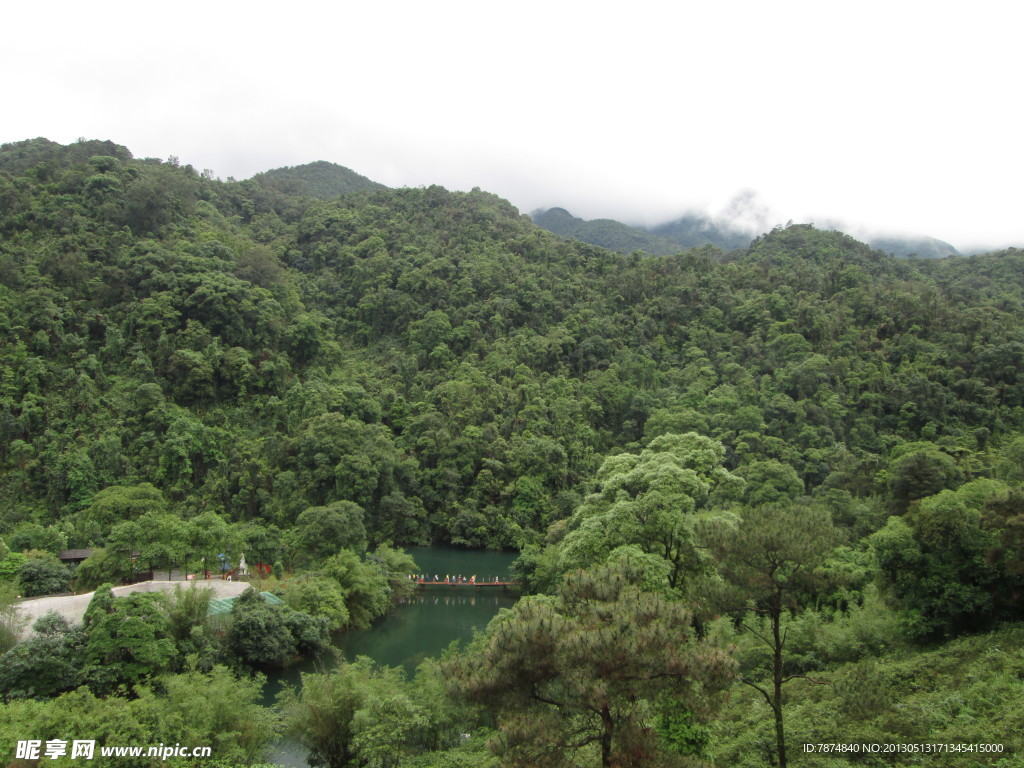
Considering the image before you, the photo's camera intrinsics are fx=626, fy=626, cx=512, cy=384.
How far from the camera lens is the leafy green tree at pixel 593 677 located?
5.63 meters

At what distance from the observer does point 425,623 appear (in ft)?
77.2

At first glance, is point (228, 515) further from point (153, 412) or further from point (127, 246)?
point (127, 246)

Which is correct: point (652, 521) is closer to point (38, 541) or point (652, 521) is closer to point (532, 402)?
point (38, 541)

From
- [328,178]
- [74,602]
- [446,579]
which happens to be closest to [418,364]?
[446,579]

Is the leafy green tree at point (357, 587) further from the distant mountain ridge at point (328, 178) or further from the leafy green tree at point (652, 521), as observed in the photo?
the distant mountain ridge at point (328, 178)

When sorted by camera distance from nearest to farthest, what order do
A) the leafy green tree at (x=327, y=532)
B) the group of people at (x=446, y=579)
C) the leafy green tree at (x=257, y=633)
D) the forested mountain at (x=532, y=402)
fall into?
the forested mountain at (x=532, y=402), the leafy green tree at (x=257, y=633), the leafy green tree at (x=327, y=532), the group of people at (x=446, y=579)

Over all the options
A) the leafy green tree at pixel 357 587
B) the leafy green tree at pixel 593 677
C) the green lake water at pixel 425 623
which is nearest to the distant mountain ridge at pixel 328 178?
the green lake water at pixel 425 623

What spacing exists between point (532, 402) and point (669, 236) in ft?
279

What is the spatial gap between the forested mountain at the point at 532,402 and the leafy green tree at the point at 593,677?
129cm

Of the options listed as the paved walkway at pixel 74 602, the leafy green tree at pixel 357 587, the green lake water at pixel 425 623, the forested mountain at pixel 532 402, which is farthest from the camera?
the leafy green tree at pixel 357 587

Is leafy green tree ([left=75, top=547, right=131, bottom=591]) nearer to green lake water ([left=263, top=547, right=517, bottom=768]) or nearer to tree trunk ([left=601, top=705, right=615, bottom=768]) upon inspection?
green lake water ([left=263, top=547, right=517, bottom=768])

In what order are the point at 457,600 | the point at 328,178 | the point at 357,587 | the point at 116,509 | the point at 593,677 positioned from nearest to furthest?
the point at 593,677 → the point at 357,587 → the point at 116,509 → the point at 457,600 → the point at 328,178

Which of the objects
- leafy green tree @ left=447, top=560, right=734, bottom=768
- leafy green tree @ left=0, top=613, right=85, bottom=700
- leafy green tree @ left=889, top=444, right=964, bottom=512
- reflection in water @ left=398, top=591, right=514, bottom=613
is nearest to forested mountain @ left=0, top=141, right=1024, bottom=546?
reflection in water @ left=398, top=591, right=514, bottom=613

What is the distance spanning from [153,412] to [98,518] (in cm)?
879
